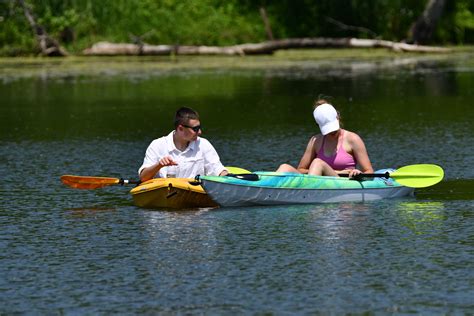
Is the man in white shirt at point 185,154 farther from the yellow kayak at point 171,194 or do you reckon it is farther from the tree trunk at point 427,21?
the tree trunk at point 427,21

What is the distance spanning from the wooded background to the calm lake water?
20188mm

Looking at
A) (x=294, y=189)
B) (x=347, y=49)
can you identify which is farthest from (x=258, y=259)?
(x=347, y=49)

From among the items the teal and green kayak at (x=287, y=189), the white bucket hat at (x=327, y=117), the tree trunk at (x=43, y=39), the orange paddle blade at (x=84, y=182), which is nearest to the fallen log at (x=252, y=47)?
the tree trunk at (x=43, y=39)

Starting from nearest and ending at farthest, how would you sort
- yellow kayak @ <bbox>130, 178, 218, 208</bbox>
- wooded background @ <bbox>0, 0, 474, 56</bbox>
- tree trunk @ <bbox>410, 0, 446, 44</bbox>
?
yellow kayak @ <bbox>130, 178, 218, 208</bbox>
wooded background @ <bbox>0, 0, 474, 56</bbox>
tree trunk @ <bbox>410, 0, 446, 44</bbox>

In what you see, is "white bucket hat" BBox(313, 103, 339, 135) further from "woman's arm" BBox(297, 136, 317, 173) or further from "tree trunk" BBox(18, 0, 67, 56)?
"tree trunk" BBox(18, 0, 67, 56)

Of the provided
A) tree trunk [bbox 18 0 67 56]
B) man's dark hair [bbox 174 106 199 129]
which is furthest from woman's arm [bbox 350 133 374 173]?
tree trunk [bbox 18 0 67 56]

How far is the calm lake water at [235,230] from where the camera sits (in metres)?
9.13

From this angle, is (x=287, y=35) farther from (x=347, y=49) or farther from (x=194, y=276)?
(x=194, y=276)

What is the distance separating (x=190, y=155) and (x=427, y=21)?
34.1 meters

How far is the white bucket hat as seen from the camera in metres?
13.3

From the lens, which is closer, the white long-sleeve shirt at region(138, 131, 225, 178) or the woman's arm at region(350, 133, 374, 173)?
the white long-sleeve shirt at region(138, 131, 225, 178)

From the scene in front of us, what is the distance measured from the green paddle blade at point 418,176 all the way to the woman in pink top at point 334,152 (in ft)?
1.05

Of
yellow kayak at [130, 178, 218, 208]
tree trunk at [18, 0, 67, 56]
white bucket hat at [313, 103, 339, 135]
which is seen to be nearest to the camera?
yellow kayak at [130, 178, 218, 208]

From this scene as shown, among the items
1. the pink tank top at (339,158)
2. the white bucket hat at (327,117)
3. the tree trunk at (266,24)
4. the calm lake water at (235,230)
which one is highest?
the tree trunk at (266,24)
